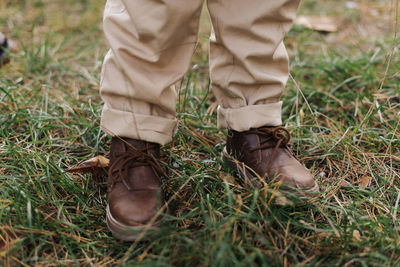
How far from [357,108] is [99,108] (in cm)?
110

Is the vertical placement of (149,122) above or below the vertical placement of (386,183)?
above

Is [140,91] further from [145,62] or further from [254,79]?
[254,79]

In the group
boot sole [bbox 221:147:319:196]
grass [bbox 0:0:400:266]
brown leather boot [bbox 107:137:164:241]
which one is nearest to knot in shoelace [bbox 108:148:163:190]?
brown leather boot [bbox 107:137:164:241]

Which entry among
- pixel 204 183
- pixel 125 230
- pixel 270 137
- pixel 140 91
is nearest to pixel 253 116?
pixel 270 137

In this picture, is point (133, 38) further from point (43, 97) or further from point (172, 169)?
point (43, 97)

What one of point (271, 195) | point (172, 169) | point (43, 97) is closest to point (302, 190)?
point (271, 195)

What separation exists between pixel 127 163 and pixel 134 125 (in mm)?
112

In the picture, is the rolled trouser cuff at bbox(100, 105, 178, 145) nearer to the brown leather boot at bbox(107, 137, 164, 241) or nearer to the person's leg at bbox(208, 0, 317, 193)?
the brown leather boot at bbox(107, 137, 164, 241)

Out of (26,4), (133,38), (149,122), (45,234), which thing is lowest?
(26,4)

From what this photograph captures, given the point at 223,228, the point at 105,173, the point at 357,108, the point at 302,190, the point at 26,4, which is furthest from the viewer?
the point at 26,4

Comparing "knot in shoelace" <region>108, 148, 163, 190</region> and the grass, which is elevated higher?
"knot in shoelace" <region>108, 148, 163, 190</region>

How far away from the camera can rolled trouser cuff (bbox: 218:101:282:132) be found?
1129 millimetres

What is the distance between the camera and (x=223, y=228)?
879 mm

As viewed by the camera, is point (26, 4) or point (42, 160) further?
point (26, 4)
